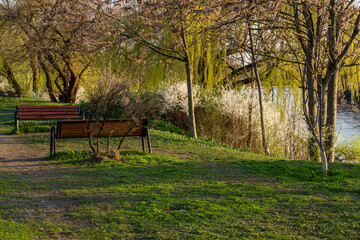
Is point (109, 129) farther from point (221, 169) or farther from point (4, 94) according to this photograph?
point (4, 94)

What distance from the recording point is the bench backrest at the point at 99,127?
817 cm

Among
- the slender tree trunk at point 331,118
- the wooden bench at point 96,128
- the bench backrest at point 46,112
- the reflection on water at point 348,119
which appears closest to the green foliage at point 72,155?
the wooden bench at point 96,128

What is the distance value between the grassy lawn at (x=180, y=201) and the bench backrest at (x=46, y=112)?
3691mm

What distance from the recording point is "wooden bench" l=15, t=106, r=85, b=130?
11336 mm

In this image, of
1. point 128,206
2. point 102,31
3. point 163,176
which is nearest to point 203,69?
point 102,31

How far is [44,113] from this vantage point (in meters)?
11.6

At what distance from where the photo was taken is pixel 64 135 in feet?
27.3

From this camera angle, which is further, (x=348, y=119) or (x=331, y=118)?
(x=348, y=119)

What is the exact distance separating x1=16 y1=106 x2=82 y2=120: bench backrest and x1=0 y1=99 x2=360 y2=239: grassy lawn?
369 cm

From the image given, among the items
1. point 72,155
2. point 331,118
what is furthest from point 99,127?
point 331,118

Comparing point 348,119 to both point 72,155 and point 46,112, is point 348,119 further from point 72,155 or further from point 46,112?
point 72,155

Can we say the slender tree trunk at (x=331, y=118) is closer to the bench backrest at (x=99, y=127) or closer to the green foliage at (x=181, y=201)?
the green foliage at (x=181, y=201)

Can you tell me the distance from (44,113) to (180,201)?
25.3ft

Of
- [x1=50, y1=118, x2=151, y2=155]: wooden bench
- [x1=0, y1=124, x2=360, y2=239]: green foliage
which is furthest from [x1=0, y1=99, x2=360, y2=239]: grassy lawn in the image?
[x1=50, y1=118, x2=151, y2=155]: wooden bench
